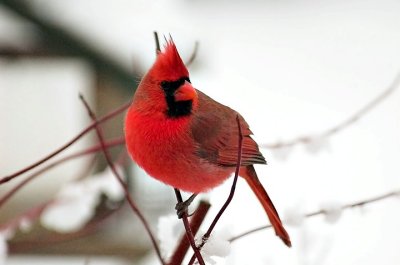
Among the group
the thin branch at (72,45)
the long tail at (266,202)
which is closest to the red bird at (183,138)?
the long tail at (266,202)

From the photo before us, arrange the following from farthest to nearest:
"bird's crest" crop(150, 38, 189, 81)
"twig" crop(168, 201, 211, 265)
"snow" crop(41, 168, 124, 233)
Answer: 1. "snow" crop(41, 168, 124, 233)
2. "twig" crop(168, 201, 211, 265)
3. "bird's crest" crop(150, 38, 189, 81)

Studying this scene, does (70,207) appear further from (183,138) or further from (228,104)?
(228,104)

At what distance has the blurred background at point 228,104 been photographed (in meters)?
1.60

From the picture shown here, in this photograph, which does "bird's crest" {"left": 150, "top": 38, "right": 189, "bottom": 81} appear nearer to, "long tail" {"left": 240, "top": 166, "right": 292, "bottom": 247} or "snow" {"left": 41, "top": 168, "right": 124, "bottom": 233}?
"long tail" {"left": 240, "top": 166, "right": 292, "bottom": 247}

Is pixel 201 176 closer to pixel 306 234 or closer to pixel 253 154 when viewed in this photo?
pixel 253 154

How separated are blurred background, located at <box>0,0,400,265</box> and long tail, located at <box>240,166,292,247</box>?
2 cm

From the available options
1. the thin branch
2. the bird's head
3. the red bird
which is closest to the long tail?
the red bird

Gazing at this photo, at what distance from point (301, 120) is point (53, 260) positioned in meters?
1.06

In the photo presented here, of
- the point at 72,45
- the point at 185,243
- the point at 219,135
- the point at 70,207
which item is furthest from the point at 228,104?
the point at 185,243

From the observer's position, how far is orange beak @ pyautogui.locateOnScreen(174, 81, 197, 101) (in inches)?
21.0

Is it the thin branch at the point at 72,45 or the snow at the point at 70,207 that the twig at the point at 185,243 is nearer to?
the snow at the point at 70,207

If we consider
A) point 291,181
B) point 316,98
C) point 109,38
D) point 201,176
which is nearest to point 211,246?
point 201,176

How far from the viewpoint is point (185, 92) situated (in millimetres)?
545

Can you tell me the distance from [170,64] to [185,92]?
0.13 feet
